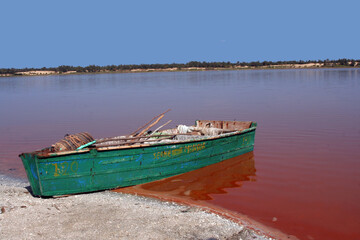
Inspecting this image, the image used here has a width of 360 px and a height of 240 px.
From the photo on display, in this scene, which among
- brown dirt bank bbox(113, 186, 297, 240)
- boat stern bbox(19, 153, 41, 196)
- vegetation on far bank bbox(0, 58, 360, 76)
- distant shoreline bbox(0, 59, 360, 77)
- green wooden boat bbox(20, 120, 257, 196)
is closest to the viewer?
brown dirt bank bbox(113, 186, 297, 240)

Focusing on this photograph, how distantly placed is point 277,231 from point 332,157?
5.41 metres

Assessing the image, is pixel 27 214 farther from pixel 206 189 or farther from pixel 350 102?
pixel 350 102

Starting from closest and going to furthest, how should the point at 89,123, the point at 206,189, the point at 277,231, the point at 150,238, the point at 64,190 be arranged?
the point at 150,238, the point at 277,231, the point at 64,190, the point at 206,189, the point at 89,123

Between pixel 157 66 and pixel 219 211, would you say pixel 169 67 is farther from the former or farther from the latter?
pixel 219 211

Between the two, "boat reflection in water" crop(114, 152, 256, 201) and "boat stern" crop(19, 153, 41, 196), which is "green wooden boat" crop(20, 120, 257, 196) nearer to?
"boat stern" crop(19, 153, 41, 196)

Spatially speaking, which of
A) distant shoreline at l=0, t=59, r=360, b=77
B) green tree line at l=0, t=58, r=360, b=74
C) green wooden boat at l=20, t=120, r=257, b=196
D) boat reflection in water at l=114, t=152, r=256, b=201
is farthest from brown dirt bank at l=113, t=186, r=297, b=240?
green tree line at l=0, t=58, r=360, b=74

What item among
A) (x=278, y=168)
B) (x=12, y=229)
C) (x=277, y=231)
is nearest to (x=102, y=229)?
(x=12, y=229)

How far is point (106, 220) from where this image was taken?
7.25 meters

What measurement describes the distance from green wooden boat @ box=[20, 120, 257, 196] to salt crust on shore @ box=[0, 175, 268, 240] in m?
0.38

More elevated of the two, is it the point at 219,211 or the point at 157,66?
the point at 157,66

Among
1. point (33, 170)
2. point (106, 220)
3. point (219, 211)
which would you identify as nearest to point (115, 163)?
point (33, 170)

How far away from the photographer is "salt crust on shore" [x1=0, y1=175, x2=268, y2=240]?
6637mm

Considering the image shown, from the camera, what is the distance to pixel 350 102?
77.4 feet

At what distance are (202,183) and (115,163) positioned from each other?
2530mm
